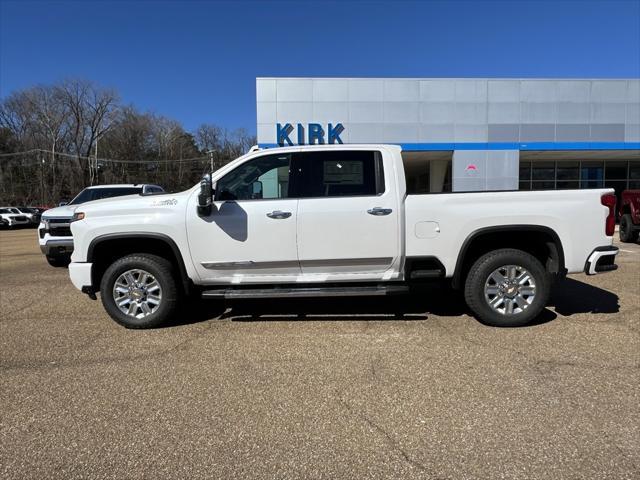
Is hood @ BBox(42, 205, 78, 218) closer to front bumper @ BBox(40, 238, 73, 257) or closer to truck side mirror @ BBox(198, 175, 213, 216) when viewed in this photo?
front bumper @ BBox(40, 238, 73, 257)

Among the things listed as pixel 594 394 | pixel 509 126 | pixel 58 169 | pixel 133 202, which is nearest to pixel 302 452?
pixel 594 394

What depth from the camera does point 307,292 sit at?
5.04 m

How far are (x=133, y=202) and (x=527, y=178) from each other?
986 inches

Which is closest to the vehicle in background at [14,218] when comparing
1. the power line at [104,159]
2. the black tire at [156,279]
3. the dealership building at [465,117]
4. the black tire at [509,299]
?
the dealership building at [465,117]

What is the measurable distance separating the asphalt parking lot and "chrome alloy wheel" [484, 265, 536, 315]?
323mm

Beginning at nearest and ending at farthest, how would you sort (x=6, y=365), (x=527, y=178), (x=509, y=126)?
(x=6, y=365), (x=509, y=126), (x=527, y=178)

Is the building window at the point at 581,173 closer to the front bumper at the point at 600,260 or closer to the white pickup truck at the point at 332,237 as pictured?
the front bumper at the point at 600,260

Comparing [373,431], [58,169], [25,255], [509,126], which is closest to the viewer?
[373,431]

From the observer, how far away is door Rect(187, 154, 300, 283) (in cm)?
506

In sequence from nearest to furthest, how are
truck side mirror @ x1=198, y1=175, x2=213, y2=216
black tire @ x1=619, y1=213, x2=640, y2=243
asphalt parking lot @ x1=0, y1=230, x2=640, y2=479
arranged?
1. asphalt parking lot @ x1=0, y1=230, x2=640, y2=479
2. truck side mirror @ x1=198, y1=175, x2=213, y2=216
3. black tire @ x1=619, y1=213, x2=640, y2=243

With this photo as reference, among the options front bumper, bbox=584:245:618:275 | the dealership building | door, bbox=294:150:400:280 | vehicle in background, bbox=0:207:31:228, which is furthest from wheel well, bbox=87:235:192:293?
vehicle in background, bbox=0:207:31:228

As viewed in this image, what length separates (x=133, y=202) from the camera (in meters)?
5.20

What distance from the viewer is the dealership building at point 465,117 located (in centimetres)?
2123

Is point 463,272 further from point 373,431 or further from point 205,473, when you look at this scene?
point 205,473
